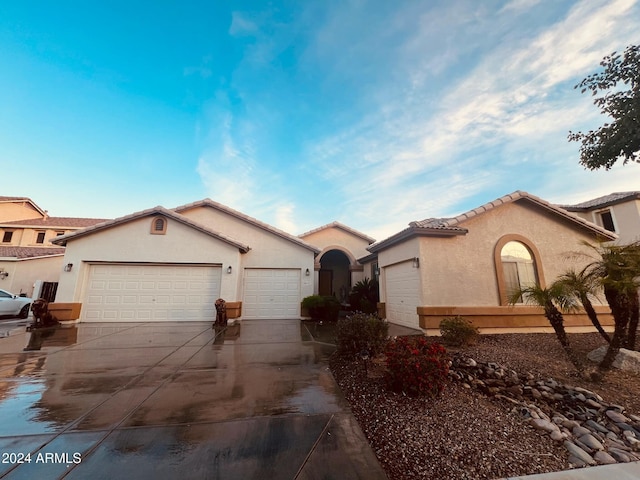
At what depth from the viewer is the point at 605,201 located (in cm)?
1772

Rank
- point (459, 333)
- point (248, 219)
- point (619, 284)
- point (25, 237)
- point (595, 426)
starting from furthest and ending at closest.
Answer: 1. point (25, 237)
2. point (248, 219)
3. point (459, 333)
4. point (619, 284)
5. point (595, 426)

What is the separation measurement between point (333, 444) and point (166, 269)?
11.0m

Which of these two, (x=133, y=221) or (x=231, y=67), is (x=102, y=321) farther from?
(x=231, y=67)

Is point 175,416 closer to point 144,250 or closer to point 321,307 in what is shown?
point 321,307

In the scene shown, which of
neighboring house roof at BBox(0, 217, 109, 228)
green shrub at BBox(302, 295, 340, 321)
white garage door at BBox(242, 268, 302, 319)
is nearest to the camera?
green shrub at BBox(302, 295, 340, 321)

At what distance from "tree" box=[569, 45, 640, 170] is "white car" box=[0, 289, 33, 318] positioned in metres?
26.7

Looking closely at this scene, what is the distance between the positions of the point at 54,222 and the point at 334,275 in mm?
27745

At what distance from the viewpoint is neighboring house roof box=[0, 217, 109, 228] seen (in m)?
22.9

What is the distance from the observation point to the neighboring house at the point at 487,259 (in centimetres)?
827

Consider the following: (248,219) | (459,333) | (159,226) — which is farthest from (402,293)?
(159,226)

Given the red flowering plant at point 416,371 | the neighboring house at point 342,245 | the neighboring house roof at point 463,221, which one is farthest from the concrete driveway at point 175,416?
the neighboring house at point 342,245

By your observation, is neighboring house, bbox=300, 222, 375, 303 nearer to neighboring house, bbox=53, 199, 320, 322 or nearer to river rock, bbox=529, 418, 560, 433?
neighboring house, bbox=53, 199, 320, 322

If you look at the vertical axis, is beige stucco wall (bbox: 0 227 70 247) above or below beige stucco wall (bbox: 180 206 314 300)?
above

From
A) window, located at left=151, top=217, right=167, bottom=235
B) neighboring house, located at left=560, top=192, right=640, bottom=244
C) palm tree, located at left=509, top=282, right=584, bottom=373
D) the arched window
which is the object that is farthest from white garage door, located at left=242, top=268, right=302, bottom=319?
neighboring house, located at left=560, top=192, right=640, bottom=244
